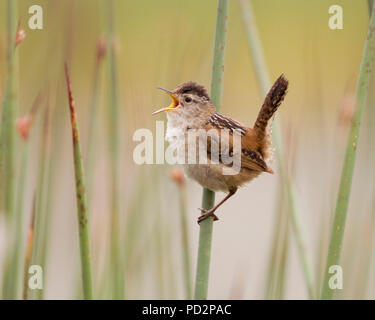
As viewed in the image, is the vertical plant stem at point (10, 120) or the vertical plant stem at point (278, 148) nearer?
the vertical plant stem at point (10, 120)

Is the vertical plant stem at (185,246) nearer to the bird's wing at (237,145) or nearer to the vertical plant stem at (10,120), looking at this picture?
the bird's wing at (237,145)

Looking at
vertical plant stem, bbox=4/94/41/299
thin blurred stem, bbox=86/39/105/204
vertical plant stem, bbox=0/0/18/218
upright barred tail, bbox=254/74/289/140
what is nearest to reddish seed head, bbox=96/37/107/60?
thin blurred stem, bbox=86/39/105/204

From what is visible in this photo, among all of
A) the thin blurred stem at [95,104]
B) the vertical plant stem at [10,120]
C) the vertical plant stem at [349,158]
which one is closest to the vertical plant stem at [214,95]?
the vertical plant stem at [349,158]

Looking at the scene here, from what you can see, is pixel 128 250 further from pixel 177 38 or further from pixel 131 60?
pixel 131 60

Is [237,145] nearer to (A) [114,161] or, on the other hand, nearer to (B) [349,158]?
(A) [114,161]

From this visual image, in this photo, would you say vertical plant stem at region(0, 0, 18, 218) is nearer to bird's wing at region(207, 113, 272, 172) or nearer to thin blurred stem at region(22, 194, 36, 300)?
thin blurred stem at region(22, 194, 36, 300)

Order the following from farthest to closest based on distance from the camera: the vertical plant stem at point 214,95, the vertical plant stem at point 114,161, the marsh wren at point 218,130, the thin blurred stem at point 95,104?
the marsh wren at point 218,130, the thin blurred stem at point 95,104, the vertical plant stem at point 114,161, the vertical plant stem at point 214,95
